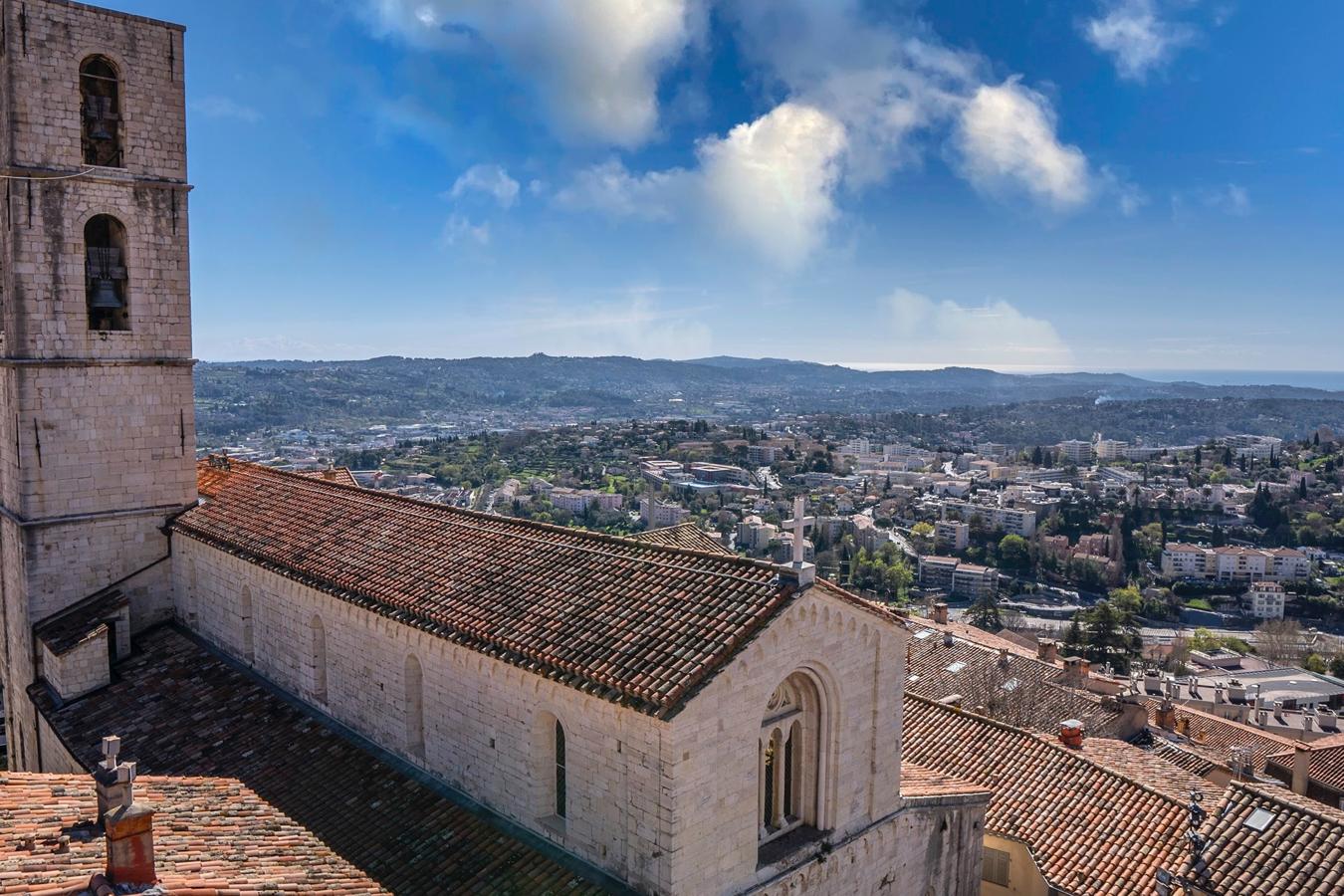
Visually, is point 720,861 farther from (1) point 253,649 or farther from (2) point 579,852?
(1) point 253,649

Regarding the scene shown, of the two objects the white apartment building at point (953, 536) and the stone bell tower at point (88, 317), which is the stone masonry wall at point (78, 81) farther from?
the white apartment building at point (953, 536)

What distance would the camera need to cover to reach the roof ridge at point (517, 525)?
38.0 feet

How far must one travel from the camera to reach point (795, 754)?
1177 cm

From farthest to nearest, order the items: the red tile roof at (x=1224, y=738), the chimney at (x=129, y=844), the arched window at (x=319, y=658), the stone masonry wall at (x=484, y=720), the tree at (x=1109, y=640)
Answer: the tree at (x=1109, y=640)
the red tile roof at (x=1224, y=738)
the arched window at (x=319, y=658)
the stone masonry wall at (x=484, y=720)
the chimney at (x=129, y=844)

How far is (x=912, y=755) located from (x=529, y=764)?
1117 cm

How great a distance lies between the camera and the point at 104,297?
18.2m

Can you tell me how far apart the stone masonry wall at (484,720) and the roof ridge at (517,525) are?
2.37m

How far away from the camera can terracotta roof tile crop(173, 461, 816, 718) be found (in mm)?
9984

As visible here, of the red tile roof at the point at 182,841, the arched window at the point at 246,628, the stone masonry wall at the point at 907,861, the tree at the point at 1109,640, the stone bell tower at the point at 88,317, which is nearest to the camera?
the red tile roof at the point at 182,841

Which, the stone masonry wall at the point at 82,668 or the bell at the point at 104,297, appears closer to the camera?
the stone masonry wall at the point at 82,668

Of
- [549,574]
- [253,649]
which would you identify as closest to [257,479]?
[253,649]

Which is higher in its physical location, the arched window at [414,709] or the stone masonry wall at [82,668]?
the arched window at [414,709]

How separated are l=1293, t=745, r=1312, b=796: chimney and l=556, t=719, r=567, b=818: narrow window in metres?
28.6

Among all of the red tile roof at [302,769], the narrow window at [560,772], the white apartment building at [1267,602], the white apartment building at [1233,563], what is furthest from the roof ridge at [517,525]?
the white apartment building at [1233,563]
